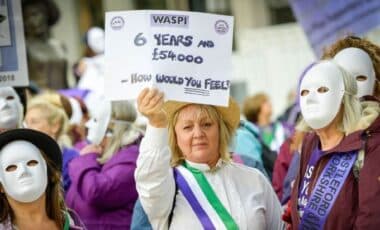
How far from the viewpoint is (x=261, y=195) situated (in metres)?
4.71

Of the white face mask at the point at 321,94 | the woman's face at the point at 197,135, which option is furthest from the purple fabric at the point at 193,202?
the white face mask at the point at 321,94

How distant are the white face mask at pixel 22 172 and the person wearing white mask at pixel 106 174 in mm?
1135

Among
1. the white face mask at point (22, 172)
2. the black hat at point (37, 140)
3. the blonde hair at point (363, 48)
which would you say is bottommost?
the white face mask at point (22, 172)

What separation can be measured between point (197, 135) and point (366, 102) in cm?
95

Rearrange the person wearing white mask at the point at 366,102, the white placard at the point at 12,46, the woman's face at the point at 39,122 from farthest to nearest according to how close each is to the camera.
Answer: the woman's face at the point at 39,122
the white placard at the point at 12,46
the person wearing white mask at the point at 366,102

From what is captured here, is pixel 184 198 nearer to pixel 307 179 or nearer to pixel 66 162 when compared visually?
pixel 307 179

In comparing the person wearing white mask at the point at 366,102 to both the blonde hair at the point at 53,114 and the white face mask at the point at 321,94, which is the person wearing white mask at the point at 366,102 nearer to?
the white face mask at the point at 321,94

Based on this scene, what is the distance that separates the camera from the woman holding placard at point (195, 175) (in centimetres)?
427

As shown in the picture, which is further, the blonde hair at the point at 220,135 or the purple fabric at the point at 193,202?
the blonde hair at the point at 220,135

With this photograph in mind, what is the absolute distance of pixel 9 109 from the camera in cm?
576

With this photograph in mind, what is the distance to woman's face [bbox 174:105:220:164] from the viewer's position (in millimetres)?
4648

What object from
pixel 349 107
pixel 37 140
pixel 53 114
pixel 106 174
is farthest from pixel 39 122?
pixel 349 107

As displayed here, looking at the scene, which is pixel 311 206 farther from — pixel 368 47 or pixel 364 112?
pixel 368 47

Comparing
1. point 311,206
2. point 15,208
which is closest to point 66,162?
point 15,208
